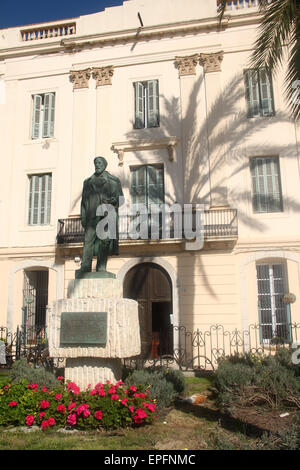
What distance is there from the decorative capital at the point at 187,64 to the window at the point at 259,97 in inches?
78.5

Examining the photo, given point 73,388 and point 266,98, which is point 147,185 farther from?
point 73,388

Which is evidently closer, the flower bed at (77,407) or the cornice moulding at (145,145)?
the flower bed at (77,407)

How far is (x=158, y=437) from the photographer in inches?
222

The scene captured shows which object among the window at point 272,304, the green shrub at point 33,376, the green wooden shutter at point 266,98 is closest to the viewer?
the green shrub at point 33,376

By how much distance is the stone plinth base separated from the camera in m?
6.92

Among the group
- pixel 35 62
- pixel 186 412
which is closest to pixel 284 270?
pixel 186 412

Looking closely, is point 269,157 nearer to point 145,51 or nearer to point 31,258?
point 145,51

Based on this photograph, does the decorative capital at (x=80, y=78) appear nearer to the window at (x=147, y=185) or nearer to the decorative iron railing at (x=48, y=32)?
the decorative iron railing at (x=48, y=32)

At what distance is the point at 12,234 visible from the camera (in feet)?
53.8

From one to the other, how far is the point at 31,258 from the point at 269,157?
31.6 ft

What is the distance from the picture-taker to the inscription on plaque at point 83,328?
6715 mm

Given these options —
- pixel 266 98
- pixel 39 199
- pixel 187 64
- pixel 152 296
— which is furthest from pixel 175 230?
pixel 187 64

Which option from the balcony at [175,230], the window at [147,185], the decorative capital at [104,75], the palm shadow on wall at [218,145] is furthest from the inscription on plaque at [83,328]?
the decorative capital at [104,75]

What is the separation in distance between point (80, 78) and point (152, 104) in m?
3.25
